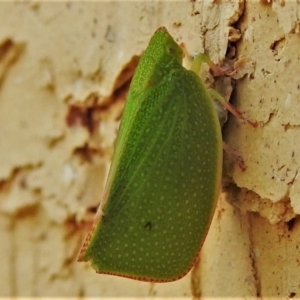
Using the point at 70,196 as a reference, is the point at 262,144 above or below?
above

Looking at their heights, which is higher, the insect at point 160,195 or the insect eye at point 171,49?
the insect eye at point 171,49

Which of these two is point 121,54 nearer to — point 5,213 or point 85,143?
point 85,143

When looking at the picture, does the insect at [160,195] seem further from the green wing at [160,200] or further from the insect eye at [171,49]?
the insect eye at [171,49]

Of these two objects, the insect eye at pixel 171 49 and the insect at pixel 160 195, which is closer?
the insect at pixel 160 195

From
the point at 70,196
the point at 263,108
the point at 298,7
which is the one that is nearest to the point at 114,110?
the point at 70,196

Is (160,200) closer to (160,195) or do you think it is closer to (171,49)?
Answer: (160,195)

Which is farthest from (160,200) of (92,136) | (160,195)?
(92,136)

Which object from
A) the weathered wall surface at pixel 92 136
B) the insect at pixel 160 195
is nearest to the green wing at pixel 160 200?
the insect at pixel 160 195
